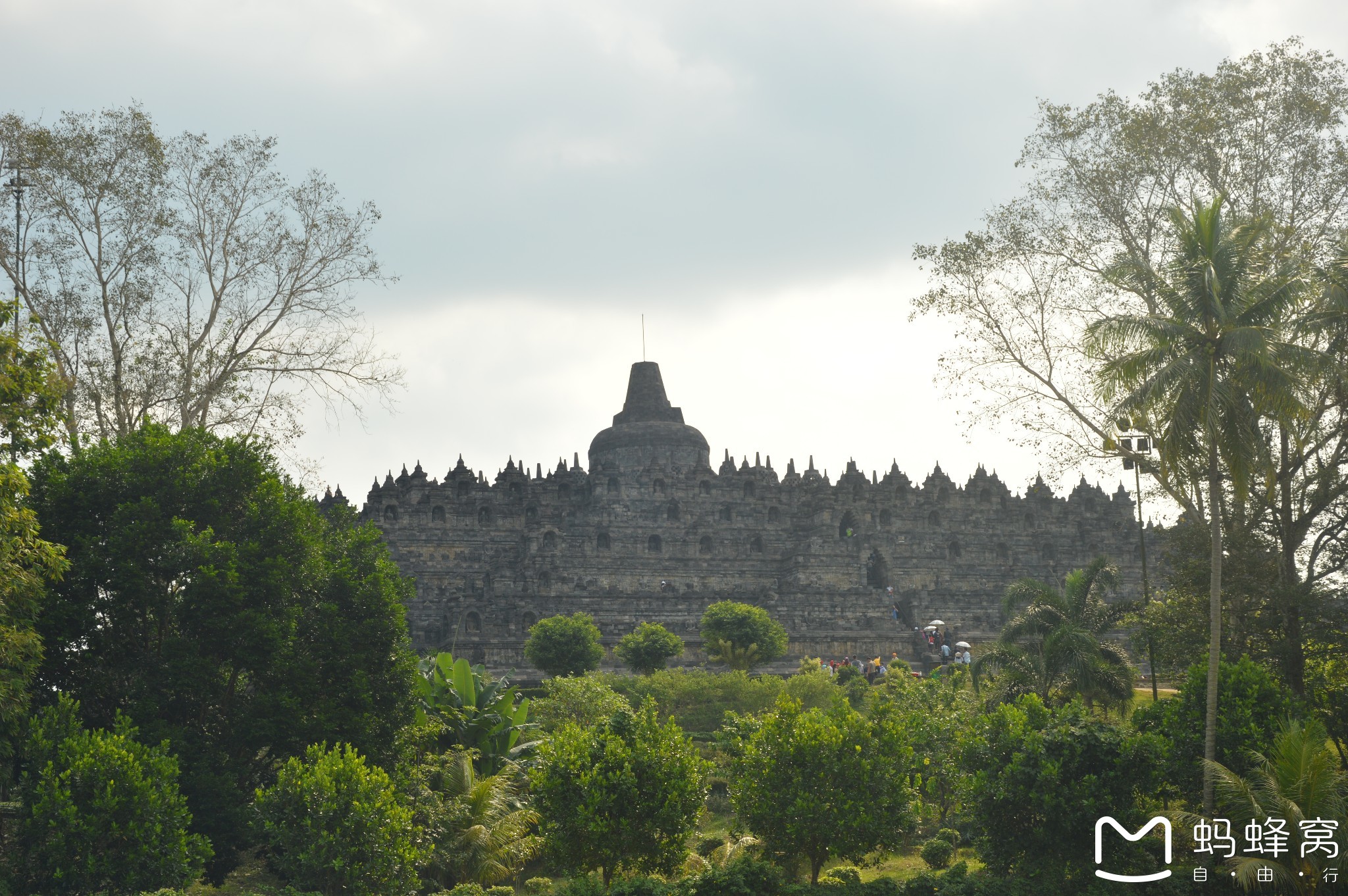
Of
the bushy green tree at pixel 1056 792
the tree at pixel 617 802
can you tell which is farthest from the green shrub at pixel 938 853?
the tree at pixel 617 802

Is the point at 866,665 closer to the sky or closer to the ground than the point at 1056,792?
closer to the sky

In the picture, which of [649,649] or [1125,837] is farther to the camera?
[649,649]

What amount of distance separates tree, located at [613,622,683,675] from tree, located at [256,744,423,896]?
22.1 m

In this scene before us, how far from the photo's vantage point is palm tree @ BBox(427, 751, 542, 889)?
2178 centimetres

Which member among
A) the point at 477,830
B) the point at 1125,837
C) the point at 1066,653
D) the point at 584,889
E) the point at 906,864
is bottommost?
the point at 906,864

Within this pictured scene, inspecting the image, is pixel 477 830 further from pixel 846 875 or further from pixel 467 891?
pixel 846 875

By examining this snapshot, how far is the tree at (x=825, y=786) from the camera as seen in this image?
2033 cm

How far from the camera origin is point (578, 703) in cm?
2902

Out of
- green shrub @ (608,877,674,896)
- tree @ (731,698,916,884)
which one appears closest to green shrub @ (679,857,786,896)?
green shrub @ (608,877,674,896)

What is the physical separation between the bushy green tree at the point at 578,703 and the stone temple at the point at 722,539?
2271 cm

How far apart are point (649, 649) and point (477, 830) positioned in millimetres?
18873

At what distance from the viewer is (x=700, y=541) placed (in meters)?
62.7

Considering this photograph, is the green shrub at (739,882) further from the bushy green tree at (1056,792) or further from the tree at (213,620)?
the tree at (213,620)

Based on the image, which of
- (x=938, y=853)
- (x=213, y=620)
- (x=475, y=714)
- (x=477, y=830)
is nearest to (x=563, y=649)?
(x=475, y=714)
